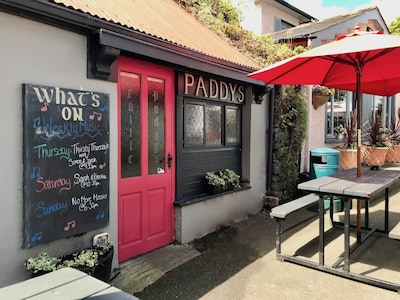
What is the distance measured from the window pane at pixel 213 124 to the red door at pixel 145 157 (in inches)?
36.3

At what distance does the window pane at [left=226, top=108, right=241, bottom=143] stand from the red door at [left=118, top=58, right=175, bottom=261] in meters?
1.49

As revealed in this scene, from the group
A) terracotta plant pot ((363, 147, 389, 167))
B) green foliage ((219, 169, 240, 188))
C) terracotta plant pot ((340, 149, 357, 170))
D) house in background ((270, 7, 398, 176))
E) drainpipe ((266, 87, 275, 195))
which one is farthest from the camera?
terracotta plant pot ((363, 147, 389, 167))

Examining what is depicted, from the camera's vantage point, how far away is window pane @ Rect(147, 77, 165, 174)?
167 inches

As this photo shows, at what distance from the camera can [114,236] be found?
3.62 metres

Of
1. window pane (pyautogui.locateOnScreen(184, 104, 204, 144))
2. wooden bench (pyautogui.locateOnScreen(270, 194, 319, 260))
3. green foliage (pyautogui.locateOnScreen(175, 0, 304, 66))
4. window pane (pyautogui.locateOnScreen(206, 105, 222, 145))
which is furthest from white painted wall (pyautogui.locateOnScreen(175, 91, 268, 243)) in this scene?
green foliage (pyautogui.locateOnScreen(175, 0, 304, 66))

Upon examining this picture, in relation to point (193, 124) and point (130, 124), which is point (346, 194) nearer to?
point (193, 124)

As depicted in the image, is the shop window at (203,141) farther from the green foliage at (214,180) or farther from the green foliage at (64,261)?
the green foliage at (64,261)

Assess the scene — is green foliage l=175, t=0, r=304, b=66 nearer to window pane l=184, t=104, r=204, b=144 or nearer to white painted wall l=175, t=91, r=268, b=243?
white painted wall l=175, t=91, r=268, b=243

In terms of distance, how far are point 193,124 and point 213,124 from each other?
0.55 m

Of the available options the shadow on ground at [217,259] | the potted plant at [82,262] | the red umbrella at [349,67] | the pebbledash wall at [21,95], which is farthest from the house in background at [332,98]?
the potted plant at [82,262]

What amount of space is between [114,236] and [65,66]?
1.88 metres

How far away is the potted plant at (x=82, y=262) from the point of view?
2.75 meters

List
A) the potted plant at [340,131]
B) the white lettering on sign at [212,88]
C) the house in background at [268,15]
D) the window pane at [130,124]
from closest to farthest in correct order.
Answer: the window pane at [130,124] → the white lettering on sign at [212,88] → the potted plant at [340,131] → the house in background at [268,15]

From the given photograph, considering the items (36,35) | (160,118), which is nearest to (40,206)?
(36,35)
